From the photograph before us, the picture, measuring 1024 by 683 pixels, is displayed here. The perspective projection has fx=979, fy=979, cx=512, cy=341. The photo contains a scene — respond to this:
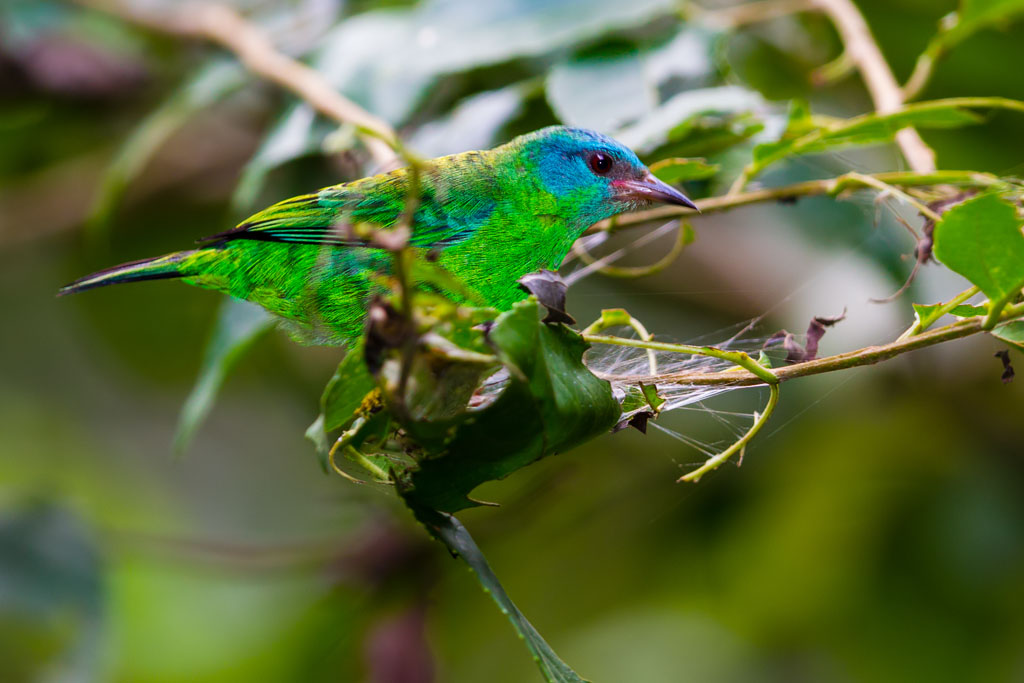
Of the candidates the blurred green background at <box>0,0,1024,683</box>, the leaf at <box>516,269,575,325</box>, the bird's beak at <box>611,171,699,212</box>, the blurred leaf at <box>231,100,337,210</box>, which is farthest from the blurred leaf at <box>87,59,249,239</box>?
the leaf at <box>516,269,575,325</box>

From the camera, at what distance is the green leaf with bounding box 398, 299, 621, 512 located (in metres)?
1.39

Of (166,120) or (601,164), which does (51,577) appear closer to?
(166,120)

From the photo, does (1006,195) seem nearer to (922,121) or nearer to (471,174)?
(922,121)

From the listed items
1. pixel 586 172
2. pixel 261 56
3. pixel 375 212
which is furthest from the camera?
pixel 261 56

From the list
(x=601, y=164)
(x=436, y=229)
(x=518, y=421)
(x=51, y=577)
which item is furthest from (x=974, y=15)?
(x=51, y=577)

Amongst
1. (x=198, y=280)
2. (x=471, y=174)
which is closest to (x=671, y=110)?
(x=471, y=174)

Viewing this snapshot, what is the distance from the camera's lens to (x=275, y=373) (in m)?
5.07

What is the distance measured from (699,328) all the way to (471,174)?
6.52 ft

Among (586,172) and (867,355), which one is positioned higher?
(867,355)

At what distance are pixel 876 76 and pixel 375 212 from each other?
4.98 feet

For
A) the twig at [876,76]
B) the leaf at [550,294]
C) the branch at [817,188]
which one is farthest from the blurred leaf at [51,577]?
the twig at [876,76]

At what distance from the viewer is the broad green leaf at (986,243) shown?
1.45 m

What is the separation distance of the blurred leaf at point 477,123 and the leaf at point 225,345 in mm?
749

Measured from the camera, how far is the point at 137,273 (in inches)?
99.9
